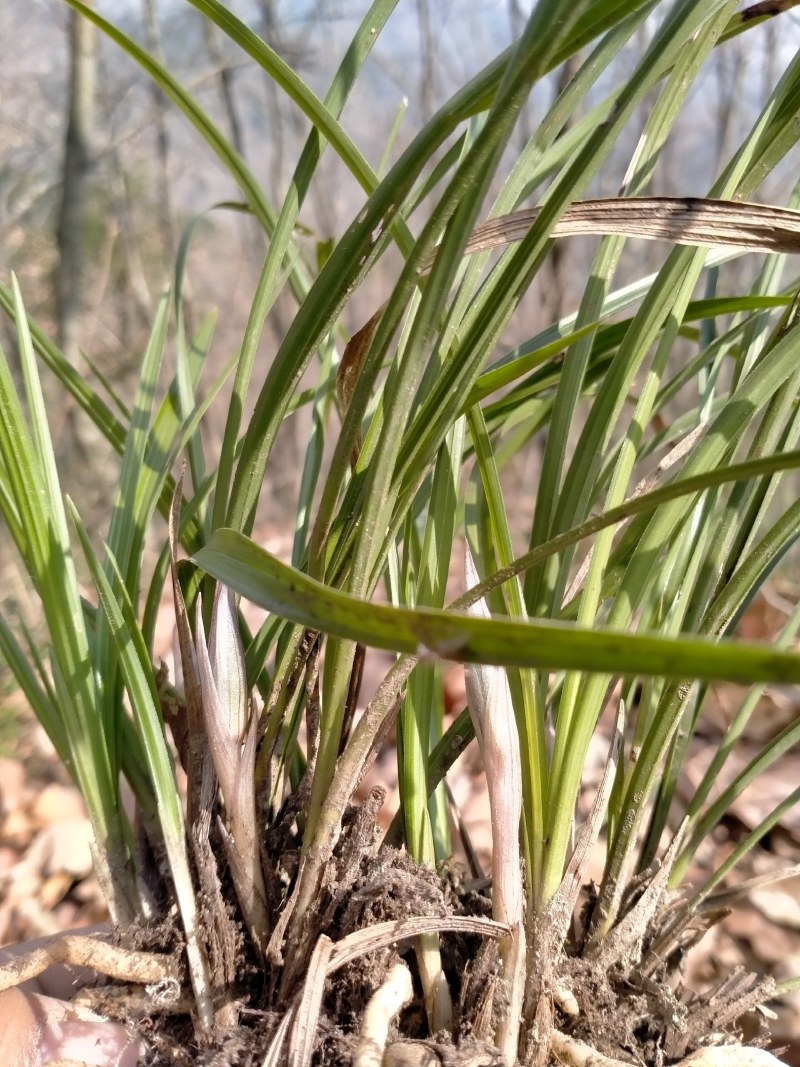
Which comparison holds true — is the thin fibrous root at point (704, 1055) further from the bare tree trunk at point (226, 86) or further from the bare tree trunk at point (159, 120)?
the bare tree trunk at point (226, 86)

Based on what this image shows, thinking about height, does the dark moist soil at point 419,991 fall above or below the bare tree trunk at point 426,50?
below

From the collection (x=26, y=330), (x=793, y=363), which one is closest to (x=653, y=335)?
(x=793, y=363)

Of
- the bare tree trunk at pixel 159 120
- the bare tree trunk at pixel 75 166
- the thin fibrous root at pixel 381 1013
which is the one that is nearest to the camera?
the thin fibrous root at pixel 381 1013

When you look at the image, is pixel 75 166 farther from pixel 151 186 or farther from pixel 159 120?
pixel 151 186

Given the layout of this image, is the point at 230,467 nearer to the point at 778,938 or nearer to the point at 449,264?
the point at 449,264

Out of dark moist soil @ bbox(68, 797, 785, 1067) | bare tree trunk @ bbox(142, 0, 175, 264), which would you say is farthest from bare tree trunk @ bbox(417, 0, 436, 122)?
dark moist soil @ bbox(68, 797, 785, 1067)

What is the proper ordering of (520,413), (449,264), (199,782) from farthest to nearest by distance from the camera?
1. (520,413)
2. (199,782)
3. (449,264)

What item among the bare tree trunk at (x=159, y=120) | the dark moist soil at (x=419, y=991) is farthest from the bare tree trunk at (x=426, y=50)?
the dark moist soil at (x=419, y=991)

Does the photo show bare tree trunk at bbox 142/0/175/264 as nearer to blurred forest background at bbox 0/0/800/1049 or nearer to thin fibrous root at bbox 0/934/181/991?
blurred forest background at bbox 0/0/800/1049
